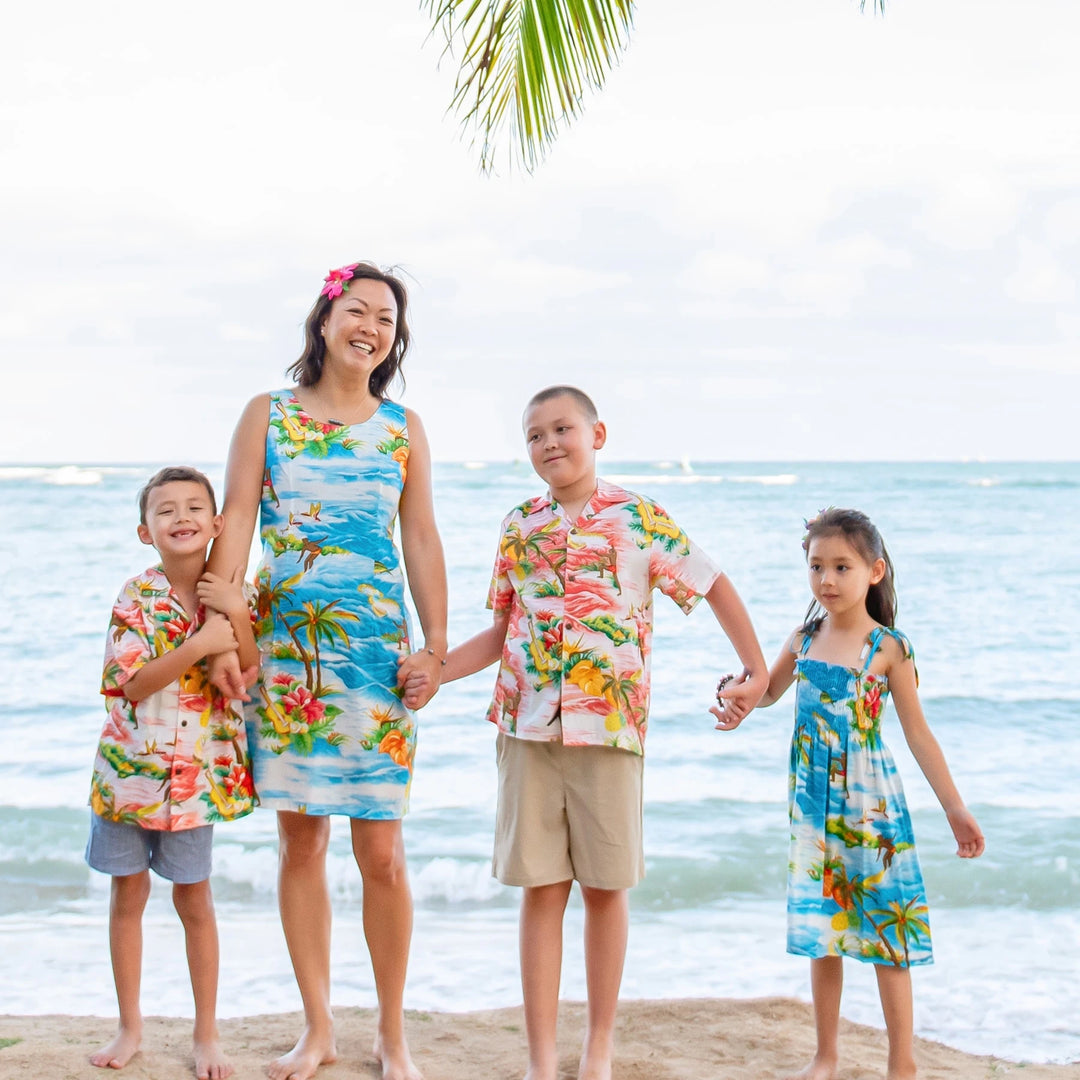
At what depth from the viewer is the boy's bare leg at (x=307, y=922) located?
3.02 meters

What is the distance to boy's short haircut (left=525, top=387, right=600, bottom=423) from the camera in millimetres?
3029

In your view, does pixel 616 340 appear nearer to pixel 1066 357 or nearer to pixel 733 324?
pixel 733 324

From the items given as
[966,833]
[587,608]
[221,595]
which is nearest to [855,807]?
[966,833]

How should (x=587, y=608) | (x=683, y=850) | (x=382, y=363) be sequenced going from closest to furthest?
1. (x=587, y=608)
2. (x=382, y=363)
3. (x=683, y=850)

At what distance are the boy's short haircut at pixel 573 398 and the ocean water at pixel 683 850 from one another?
225cm

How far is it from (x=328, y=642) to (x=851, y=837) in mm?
1402

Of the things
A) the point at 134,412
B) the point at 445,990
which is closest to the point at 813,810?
the point at 445,990

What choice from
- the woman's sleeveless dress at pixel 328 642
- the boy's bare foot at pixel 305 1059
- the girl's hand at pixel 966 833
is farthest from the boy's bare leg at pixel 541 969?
the girl's hand at pixel 966 833

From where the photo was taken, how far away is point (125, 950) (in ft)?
9.85

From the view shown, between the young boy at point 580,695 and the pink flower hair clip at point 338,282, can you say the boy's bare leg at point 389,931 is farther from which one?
the pink flower hair clip at point 338,282

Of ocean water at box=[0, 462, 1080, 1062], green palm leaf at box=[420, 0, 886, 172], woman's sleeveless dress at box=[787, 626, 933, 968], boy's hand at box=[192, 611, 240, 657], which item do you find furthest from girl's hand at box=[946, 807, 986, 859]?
green palm leaf at box=[420, 0, 886, 172]

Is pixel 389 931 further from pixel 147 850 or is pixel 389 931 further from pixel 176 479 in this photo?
pixel 176 479

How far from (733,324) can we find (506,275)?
704cm

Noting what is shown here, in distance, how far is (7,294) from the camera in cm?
2875
